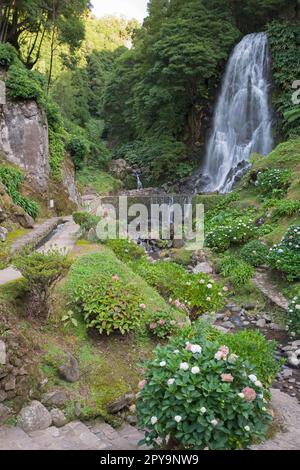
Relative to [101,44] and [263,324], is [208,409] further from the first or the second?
[101,44]

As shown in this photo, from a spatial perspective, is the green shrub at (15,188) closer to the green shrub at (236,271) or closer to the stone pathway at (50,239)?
the stone pathway at (50,239)

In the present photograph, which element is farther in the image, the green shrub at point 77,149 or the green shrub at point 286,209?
the green shrub at point 77,149

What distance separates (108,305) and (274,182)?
10589mm

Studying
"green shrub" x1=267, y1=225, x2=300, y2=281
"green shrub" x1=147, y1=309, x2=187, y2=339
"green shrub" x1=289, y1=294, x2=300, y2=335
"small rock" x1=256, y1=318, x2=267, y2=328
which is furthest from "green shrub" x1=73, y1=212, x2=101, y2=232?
"green shrub" x1=289, y1=294, x2=300, y2=335

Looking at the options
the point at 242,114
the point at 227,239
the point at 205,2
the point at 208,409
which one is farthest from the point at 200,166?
the point at 208,409

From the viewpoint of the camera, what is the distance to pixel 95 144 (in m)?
32.3

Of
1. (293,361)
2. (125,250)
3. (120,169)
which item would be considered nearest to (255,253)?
(125,250)

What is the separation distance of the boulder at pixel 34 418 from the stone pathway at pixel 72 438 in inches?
2.9

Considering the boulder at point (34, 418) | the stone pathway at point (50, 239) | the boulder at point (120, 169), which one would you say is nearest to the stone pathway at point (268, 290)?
the stone pathway at point (50, 239)

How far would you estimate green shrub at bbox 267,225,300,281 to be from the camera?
9.34 metres

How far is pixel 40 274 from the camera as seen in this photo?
16.6 ft

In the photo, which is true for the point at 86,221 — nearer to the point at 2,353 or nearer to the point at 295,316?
the point at 295,316

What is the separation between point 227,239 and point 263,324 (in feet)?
14.3

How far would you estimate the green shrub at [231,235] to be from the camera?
40.4ft
